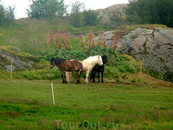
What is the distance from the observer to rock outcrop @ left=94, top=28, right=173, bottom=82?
60.1 feet

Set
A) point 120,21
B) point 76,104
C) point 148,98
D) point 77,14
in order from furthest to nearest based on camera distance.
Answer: point 120,21 → point 77,14 → point 148,98 → point 76,104

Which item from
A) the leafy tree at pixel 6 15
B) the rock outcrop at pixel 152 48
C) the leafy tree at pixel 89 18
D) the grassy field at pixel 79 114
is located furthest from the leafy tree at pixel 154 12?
the grassy field at pixel 79 114

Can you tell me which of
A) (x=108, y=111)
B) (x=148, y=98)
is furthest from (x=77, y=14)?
(x=108, y=111)

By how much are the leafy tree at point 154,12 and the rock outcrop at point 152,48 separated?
7.30 m

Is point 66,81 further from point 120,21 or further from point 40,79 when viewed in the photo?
point 120,21

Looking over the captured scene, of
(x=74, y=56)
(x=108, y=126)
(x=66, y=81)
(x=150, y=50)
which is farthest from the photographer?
(x=150, y=50)

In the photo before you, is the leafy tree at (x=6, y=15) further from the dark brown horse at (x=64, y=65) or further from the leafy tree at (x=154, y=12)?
the leafy tree at (x=154, y=12)

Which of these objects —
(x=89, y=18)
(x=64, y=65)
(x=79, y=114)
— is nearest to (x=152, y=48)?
(x=64, y=65)

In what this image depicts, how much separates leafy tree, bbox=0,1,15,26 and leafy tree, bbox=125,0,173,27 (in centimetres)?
1890

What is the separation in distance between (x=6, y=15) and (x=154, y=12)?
20.8 metres

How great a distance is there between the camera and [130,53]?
20578 millimetres

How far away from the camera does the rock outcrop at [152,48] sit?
18.3 meters

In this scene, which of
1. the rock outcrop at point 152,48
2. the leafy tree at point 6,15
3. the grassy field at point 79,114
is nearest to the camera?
the grassy field at point 79,114

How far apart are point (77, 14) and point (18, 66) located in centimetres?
2019
